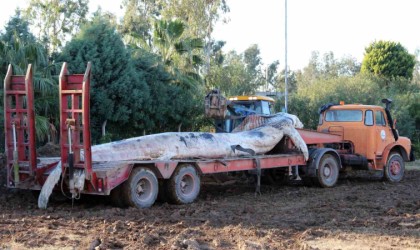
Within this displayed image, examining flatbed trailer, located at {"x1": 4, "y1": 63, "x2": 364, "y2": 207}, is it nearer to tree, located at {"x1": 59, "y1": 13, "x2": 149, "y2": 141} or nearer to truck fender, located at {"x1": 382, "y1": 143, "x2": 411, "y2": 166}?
truck fender, located at {"x1": 382, "y1": 143, "x2": 411, "y2": 166}

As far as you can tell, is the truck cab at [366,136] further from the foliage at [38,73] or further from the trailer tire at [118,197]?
the foliage at [38,73]

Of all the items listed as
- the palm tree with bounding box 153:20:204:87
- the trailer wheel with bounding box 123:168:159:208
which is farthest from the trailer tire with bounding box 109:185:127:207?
the palm tree with bounding box 153:20:204:87

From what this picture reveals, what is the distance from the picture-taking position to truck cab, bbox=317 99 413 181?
15508 millimetres

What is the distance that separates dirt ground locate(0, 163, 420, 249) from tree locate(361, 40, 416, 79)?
30.4 metres

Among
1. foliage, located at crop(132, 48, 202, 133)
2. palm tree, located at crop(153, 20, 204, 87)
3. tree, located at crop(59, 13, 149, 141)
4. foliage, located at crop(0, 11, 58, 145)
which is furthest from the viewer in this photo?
palm tree, located at crop(153, 20, 204, 87)

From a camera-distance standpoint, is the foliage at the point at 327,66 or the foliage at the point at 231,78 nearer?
the foliage at the point at 231,78

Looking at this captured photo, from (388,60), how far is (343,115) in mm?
27754

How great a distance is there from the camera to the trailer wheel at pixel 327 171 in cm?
1452

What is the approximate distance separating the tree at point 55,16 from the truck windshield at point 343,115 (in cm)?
2325

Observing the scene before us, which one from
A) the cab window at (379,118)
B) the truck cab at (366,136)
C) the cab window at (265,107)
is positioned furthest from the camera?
the cab window at (265,107)

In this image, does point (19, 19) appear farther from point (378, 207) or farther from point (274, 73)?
point (274, 73)

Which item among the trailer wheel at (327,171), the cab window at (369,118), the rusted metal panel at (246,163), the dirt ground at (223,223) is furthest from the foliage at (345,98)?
the dirt ground at (223,223)

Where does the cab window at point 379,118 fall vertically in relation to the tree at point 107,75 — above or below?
below

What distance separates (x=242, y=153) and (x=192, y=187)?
6.77ft
